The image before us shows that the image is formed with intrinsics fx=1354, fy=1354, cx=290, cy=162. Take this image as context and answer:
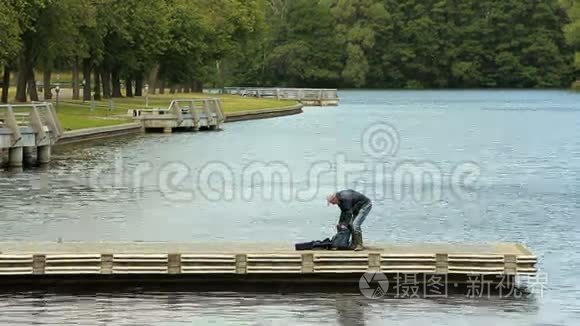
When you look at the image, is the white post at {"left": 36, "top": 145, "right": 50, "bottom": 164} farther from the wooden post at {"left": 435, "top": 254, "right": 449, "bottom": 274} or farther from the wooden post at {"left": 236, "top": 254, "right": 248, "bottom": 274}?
the wooden post at {"left": 435, "top": 254, "right": 449, "bottom": 274}

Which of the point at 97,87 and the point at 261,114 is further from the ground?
the point at 97,87

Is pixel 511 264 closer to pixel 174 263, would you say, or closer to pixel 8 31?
pixel 174 263

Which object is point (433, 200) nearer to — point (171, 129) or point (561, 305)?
point (561, 305)

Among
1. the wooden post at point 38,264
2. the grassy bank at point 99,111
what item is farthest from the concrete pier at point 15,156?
the wooden post at point 38,264

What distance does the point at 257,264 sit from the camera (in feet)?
88.0

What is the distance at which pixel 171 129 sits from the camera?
83812 mm

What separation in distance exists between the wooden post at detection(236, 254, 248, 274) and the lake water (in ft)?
1.78

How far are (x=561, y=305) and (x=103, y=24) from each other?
7032 cm

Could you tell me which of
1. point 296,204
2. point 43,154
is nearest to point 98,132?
point 43,154

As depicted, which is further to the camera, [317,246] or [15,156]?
[15,156]

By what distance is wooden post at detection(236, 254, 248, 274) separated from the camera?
88.0 ft

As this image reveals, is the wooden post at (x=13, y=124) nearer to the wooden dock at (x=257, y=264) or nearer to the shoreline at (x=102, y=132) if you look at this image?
the shoreline at (x=102, y=132)

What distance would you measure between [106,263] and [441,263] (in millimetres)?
6612

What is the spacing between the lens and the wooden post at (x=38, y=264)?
26.5 metres
